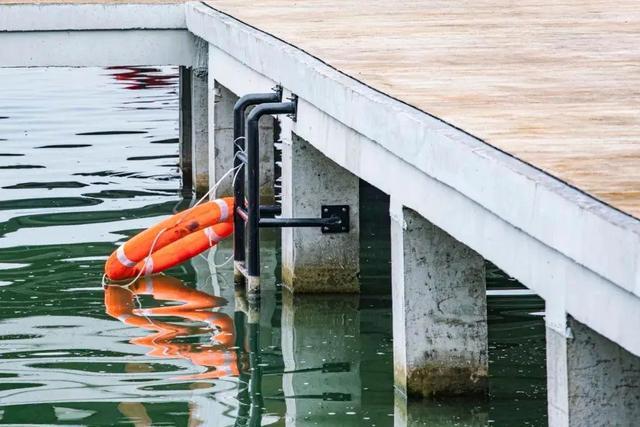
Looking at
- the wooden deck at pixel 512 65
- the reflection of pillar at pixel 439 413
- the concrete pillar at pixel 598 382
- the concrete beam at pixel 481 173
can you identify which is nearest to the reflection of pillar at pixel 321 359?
the reflection of pillar at pixel 439 413

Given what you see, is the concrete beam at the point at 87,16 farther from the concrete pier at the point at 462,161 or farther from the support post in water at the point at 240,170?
the support post in water at the point at 240,170

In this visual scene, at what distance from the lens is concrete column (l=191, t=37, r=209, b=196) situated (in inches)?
627

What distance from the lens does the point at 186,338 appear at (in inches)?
414

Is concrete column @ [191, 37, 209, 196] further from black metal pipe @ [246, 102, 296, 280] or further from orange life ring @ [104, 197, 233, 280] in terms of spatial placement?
black metal pipe @ [246, 102, 296, 280]

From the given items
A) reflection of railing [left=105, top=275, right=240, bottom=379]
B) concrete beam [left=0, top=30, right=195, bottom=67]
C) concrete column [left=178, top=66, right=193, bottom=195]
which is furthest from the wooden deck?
concrete column [left=178, top=66, right=193, bottom=195]

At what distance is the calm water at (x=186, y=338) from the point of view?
891 cm

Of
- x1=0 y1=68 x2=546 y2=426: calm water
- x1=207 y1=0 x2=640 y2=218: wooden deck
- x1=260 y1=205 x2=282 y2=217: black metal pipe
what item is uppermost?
x1=207 y1=0 x2=640 y2=218: wooden deck

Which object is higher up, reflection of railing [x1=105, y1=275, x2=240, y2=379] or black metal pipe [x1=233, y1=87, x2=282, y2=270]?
black metal pipe [x1=233, y1=87, x2=282, y2=270]

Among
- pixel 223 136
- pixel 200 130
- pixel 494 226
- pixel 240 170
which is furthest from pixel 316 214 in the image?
pixel 200 130

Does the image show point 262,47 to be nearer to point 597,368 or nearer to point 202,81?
point 202,81

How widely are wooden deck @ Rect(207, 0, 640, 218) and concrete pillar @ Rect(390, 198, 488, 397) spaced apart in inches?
26.2

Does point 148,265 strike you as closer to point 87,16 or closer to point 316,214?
point 316,214

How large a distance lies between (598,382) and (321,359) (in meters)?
3.63

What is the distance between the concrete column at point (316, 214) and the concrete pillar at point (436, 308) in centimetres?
246
